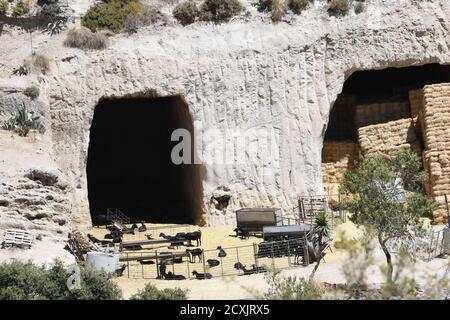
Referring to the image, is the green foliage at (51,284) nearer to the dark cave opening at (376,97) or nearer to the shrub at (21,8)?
the shrub at (21,8)

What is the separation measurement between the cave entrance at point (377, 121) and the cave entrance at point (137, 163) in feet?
19.7

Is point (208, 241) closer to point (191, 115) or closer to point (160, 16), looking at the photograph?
point (191, 115)

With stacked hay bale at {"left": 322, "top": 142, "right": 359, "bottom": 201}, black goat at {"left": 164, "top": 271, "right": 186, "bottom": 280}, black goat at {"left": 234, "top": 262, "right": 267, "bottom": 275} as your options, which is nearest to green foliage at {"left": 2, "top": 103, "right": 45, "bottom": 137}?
black goat at {"left": 164, "top": 271, "right": 186, "bottom": 280}

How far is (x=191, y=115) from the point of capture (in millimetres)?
32156

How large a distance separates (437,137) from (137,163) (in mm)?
14711

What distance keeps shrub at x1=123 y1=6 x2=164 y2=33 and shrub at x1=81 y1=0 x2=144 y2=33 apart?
15 centimetres

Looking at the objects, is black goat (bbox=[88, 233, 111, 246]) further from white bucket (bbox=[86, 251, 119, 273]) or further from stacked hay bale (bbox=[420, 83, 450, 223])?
stacked hay bale (bbox=[420, 83, 450, 223])

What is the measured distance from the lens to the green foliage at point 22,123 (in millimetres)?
29448

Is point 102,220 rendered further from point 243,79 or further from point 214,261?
point 214,261

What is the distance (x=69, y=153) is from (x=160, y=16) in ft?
21.1

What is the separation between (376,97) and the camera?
123 feet
